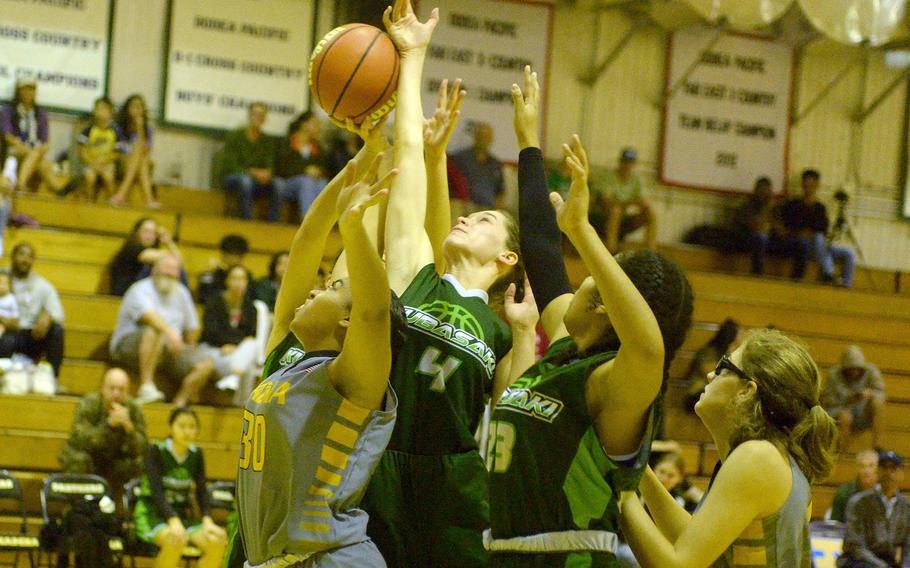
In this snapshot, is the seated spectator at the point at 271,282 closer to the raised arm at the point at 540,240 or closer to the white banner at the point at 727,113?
the white banner at the point at 727,113

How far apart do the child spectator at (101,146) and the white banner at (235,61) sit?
96 centimetres

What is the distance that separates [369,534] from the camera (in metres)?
3.31

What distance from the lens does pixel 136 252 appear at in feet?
33.3

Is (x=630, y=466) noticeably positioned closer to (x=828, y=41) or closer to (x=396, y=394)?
(x=396, y=394)

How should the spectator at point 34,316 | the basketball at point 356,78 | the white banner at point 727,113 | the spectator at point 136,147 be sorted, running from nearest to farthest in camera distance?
the basketball at point 356,78 → the spectator at point 34,316 → the spectator at point 136,147 → the white banner at point 727,113

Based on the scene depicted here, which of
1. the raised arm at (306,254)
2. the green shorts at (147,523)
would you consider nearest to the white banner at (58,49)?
the green shorts at (147,523)

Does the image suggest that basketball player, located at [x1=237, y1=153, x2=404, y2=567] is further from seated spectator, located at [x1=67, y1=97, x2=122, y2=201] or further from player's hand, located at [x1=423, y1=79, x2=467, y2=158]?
seated spectator, located at [x1=67, y1=97, x2=122, y2=201]

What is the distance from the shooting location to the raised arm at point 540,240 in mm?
3287

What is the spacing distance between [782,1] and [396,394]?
8.72m

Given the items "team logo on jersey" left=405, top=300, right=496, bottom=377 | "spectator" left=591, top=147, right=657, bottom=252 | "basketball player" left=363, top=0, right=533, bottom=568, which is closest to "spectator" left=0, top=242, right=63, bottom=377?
"spectator" left=591, top=147, right=657, bottom=252

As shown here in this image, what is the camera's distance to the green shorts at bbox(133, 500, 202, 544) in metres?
7.47

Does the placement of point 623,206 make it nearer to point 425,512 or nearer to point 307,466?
point 425,512

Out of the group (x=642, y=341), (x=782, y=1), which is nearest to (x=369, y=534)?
(x=642, y=341)

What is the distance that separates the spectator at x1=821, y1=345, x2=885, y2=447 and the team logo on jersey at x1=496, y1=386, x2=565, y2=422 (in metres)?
9.14
